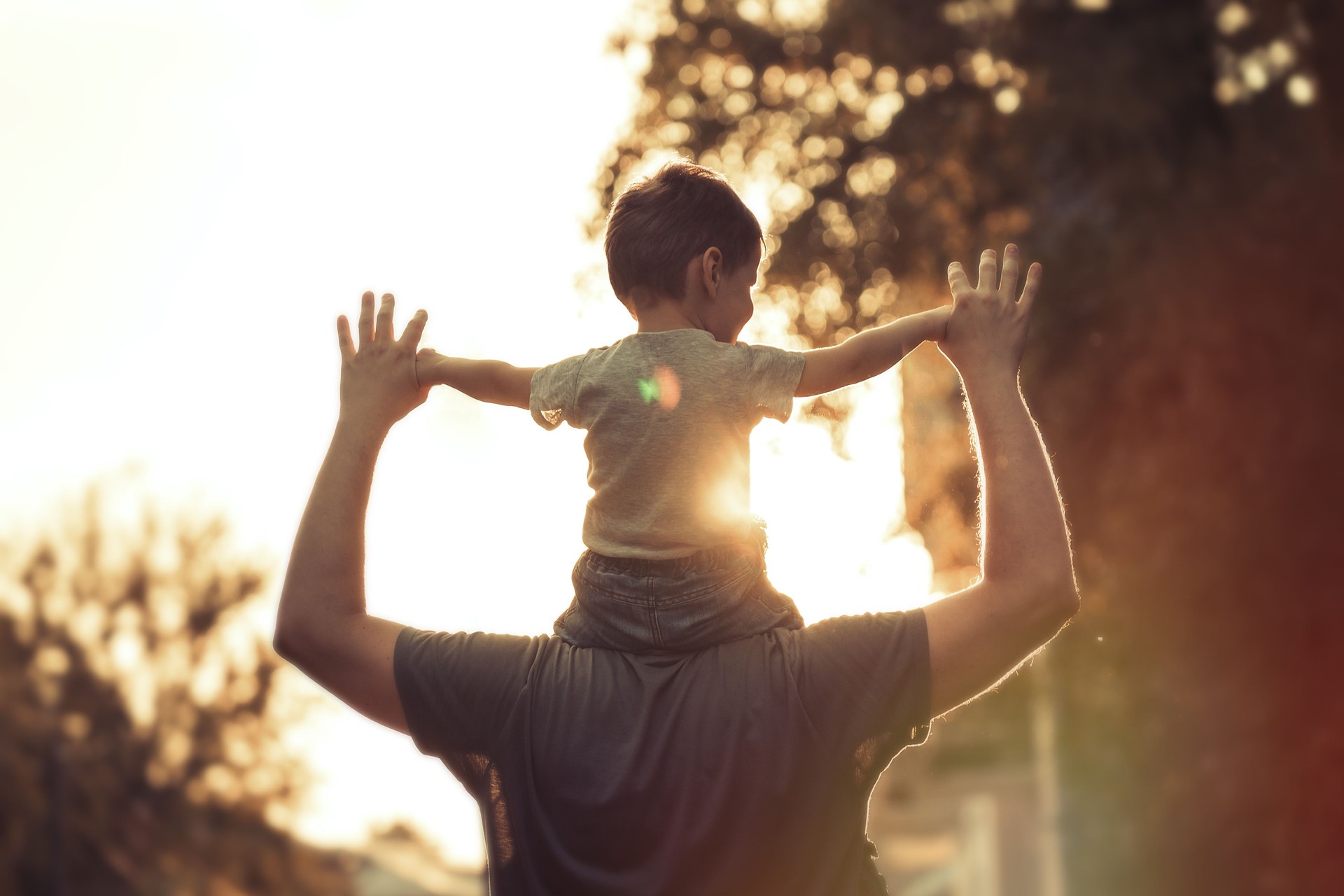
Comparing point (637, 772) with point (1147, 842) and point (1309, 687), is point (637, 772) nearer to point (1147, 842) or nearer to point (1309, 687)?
point (1309, 687)

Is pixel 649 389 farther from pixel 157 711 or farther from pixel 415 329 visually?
pixel 157 711

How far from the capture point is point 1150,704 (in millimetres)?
16375

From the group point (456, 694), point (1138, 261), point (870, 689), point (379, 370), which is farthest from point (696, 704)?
point (1138, 261)

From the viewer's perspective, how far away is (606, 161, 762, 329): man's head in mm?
2326

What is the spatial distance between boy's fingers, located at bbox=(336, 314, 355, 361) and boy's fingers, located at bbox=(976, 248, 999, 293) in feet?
3.30

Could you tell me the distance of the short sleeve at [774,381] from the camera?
2230 mm

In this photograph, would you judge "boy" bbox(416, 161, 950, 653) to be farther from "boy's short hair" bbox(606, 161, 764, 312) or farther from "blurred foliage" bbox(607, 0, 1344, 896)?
"blurred foliage" bbox(607, 0, 1344, 896)

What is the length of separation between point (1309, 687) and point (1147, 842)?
3.83m

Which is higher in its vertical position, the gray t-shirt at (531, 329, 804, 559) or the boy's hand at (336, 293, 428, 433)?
the boy's hand at (336, 293, 428, 433)

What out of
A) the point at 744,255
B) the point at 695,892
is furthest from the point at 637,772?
the point at 744,255

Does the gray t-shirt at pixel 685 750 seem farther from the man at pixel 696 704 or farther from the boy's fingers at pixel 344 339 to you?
the boy's fingers at pixel 344 339

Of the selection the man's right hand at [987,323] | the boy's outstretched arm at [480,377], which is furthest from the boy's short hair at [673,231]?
the man's right hand at [987,323]

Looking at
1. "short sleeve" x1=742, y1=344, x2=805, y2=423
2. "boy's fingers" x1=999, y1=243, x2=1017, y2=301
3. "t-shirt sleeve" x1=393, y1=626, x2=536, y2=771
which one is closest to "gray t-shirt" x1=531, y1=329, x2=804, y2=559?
"short sleeve" x1=742, y1=344, x2=805, y2=423

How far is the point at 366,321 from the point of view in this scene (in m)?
2.45
